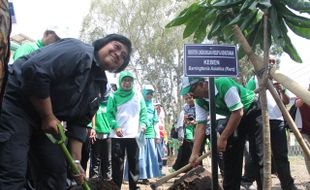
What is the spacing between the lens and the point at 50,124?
107 inches

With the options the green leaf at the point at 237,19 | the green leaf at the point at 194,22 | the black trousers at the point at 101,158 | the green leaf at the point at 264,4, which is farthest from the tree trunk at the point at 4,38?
the black trousers at the point at 101,158

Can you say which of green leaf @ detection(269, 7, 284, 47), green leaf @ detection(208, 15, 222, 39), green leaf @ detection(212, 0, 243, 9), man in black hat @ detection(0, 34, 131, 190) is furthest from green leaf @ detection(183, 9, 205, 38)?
man in black hat @ detection(0, 34, 131, 190)

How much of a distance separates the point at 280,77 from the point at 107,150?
12.3 ft

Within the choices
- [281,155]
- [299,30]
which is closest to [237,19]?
[299,30]

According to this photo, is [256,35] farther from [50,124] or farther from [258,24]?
[50,124]

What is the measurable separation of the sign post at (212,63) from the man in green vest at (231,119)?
13.8 inches

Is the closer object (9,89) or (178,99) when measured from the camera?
(9,89)

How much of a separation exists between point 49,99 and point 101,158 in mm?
Answer: 3770

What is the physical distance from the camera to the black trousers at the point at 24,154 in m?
2.59

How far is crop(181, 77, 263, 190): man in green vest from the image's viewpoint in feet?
13.7

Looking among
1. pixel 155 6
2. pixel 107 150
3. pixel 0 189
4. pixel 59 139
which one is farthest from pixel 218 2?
pixel 155 6

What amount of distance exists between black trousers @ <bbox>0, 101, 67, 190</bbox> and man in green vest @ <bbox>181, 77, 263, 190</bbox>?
1.77 metres

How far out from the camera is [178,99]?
1171 inches

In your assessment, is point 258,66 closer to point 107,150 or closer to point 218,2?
point 218,2
